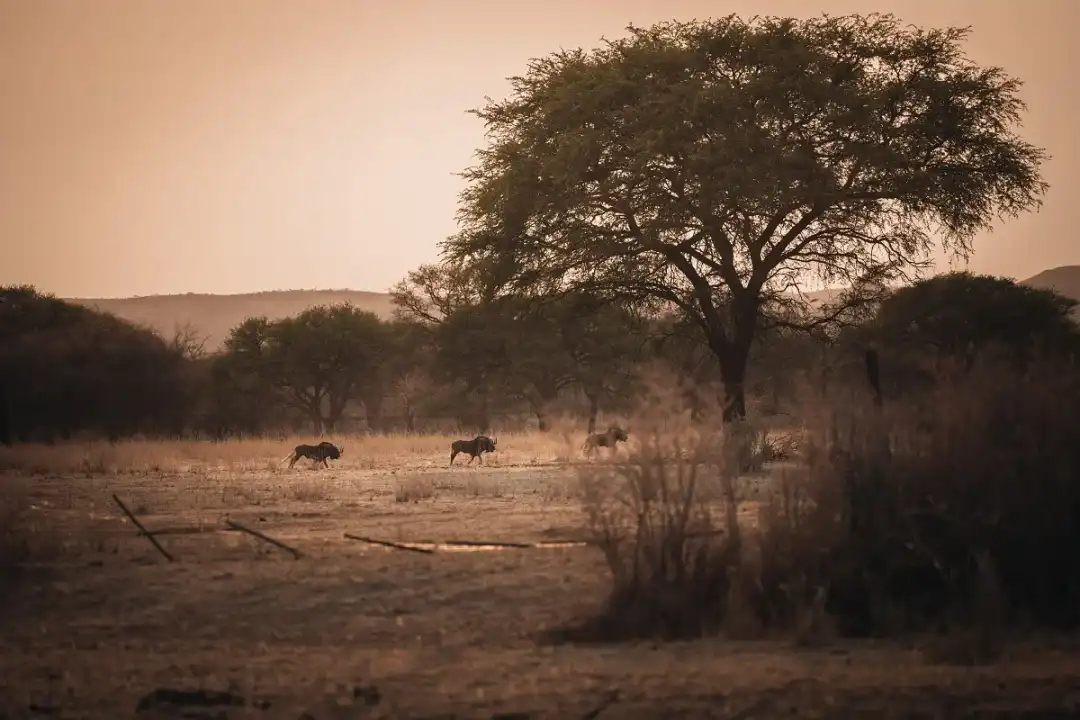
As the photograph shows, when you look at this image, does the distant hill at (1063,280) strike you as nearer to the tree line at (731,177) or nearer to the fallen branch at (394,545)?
the tree line at (731,177)

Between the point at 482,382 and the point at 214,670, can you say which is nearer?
the point at 214,670

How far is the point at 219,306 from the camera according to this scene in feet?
484

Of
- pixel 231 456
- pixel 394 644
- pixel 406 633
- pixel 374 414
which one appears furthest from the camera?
pixel 374 414

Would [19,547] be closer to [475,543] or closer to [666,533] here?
[475,543]

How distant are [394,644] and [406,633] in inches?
10.9

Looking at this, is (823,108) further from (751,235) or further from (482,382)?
(482,382)

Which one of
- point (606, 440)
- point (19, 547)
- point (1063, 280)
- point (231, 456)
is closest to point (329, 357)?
point (231, 456)

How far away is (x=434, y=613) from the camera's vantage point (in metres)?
8.30

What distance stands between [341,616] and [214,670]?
155 cm

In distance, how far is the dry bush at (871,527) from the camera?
25.6ft

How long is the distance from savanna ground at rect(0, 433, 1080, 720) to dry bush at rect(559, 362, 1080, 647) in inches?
14.5

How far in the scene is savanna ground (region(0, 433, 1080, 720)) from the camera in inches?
238

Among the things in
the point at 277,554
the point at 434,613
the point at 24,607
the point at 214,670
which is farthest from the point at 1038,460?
the point at 24,607

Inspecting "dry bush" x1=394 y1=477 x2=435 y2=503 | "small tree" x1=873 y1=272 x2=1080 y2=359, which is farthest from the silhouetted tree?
"dry bush" x1=394 y1=477 x2=435 y2=503
